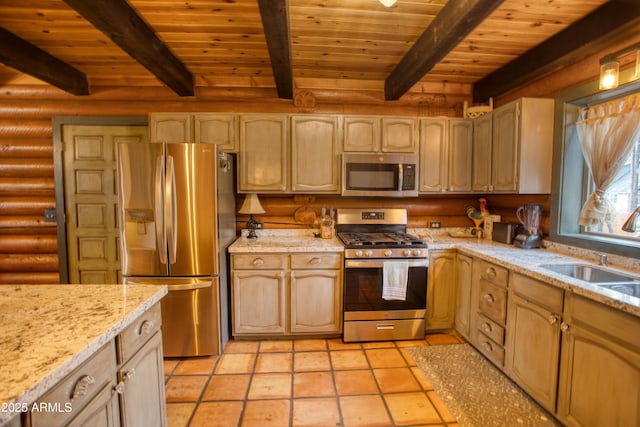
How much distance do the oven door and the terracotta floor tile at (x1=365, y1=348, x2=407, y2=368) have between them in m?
0.34

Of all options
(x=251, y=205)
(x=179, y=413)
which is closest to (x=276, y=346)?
(x=179, y=413)

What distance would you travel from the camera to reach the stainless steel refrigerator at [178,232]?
2232mm

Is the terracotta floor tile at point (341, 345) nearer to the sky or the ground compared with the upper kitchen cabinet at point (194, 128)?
nearer to the ground

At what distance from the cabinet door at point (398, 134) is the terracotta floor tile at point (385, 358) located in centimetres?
187

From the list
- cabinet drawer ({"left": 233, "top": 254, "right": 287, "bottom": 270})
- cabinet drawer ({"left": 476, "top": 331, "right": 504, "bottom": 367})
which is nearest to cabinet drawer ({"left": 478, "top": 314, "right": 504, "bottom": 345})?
cabinet drawer ({"left": 476, "top": 331, "right": 504, "bottom": 367})

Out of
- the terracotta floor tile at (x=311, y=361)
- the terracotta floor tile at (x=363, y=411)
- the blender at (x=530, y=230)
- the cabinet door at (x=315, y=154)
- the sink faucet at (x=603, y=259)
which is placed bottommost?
the terracotta floor tile at (x=363, y=411)

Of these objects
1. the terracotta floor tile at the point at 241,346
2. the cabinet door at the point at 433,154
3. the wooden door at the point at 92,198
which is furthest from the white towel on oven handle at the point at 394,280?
the wooden door at the point at 92,198

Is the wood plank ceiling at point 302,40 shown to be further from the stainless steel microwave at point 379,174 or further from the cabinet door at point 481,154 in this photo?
the stainless steel microwave at point 379,174

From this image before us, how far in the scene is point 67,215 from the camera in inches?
120

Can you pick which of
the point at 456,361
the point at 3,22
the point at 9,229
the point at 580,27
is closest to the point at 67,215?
the point at 9,229

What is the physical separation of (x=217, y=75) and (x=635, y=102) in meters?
3.38

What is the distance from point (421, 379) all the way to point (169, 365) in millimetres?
1969

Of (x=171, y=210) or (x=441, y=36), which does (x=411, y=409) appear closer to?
(x=171, y=210)

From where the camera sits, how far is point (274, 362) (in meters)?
2.35
